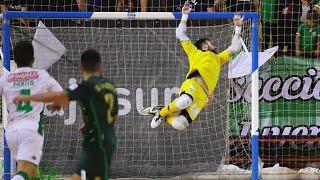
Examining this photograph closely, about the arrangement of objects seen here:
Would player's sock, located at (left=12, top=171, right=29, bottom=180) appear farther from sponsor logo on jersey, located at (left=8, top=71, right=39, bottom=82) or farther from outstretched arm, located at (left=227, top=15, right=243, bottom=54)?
outstretched arm, located at (left=227, top=15, right=243, bottom=54)

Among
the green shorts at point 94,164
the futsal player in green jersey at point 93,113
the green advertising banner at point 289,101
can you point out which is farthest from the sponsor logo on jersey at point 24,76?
the green advertising banner at point 289,101

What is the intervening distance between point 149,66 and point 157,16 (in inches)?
77.9

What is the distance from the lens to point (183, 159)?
11.6 metres

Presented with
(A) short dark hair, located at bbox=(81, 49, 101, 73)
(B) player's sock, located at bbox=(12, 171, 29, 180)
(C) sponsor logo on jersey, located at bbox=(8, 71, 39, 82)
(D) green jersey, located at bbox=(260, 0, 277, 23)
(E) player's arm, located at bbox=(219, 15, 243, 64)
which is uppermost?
(D) green jersey, located at bbox=(260, 0, 277, 23)

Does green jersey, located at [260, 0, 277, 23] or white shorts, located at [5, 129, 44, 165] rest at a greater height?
green jersey, located at [260, 0, 277, 23]

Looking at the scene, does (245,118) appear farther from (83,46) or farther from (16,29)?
(16,29)

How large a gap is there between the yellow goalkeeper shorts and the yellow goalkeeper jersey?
0.15m

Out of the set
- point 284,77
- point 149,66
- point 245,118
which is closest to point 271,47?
point 284,77

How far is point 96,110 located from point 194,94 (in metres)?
3.02

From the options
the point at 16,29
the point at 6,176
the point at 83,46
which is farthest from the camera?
the point at 83,46

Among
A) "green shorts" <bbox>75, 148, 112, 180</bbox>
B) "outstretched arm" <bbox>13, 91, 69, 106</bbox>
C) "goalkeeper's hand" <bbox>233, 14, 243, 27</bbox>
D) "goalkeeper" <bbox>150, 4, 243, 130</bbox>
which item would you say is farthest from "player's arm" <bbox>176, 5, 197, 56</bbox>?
"green shorts" <bbox>75, 148, 112, 180</bbox>

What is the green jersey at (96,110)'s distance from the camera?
22.8ft

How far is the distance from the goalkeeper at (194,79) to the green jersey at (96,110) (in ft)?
8.99

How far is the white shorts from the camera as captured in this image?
7484mm
